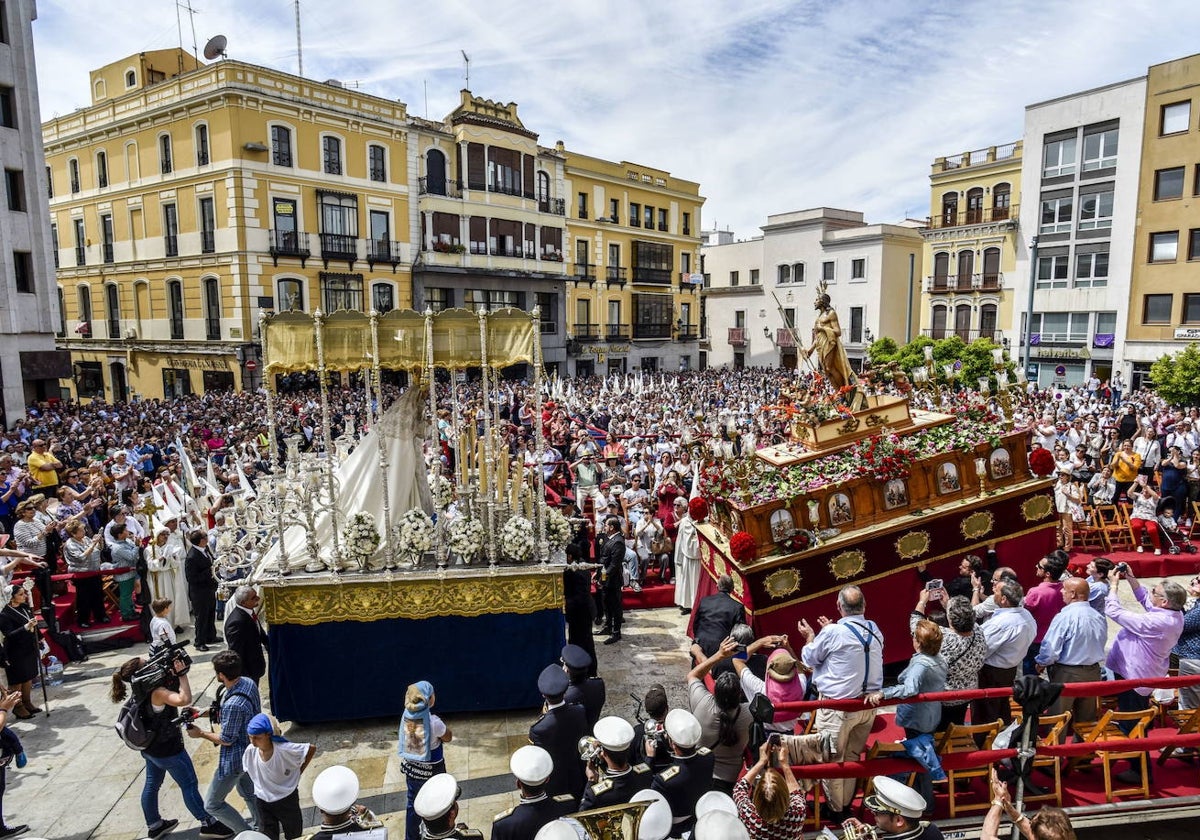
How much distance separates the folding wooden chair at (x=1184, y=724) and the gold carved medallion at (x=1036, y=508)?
12.9 feet

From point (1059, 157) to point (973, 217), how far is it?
591cm

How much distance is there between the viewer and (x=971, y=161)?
42156 mm

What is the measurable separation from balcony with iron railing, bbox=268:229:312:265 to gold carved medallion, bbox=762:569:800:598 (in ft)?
94.4


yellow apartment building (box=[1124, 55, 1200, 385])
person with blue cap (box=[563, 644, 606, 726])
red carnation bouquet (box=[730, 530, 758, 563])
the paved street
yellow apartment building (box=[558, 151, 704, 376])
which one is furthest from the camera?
yellow apartment building (box=[558, 151, 704, 376])

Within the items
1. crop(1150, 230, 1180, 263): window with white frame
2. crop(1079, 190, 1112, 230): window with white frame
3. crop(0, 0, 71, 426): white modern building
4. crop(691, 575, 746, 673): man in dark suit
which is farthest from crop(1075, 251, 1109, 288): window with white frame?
crop(0, 0, 71, 426): white modern building

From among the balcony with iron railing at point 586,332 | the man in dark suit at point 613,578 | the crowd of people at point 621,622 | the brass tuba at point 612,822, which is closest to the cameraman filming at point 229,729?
the crowd of people at point 621,622

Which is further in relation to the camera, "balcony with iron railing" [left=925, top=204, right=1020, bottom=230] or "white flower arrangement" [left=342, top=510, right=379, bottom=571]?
"balcony with iron railing" [left=925, top=204, right=1020, bottom=230]

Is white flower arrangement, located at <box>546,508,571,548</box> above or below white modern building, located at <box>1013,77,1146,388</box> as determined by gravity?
below

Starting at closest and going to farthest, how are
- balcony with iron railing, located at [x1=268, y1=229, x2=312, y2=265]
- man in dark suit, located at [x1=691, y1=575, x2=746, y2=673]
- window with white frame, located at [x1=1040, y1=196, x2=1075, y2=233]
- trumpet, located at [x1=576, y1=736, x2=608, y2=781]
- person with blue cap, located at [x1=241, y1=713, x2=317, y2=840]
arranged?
trumpet, located at [x1=576, y1=736, x2=608, y2=781], person with blue cap, located at [x1=241, y1=713, x2=317, y2=840], man in dark suit, located at [x1=691, y1=575, x2=746, y2=673], balcony with iron railing, located at [x1=268, y1=229, x2=312, y2=265], window with white frame, located at [x1=1040, y1=196, x2=1075, y2=233]

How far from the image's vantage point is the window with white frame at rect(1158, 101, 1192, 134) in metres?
30.9

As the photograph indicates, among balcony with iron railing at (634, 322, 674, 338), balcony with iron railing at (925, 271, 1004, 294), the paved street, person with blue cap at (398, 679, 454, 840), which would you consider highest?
balcony with iron railing at (925, 271, 1004, 294)

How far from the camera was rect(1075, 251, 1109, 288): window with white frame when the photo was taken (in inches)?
1359

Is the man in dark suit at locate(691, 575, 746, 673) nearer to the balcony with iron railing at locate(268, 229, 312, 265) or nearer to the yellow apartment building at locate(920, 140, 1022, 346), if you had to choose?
the balcony with iron railing at locate(268, 229, 312, 265)

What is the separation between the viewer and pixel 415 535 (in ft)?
27.1
